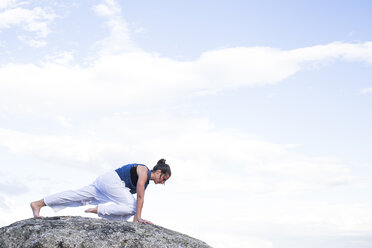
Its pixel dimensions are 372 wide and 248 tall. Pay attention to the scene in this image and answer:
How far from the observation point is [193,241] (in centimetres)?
1002

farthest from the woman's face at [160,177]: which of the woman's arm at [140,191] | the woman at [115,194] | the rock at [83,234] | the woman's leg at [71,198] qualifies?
the woman's leg at [71,198]

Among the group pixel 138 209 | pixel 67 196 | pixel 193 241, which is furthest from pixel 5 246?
pixel 193 241

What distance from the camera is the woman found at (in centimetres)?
1031

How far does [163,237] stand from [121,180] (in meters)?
1.89

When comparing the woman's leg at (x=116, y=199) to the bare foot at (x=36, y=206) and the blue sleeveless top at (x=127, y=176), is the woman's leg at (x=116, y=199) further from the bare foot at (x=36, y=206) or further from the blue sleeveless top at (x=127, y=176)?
the bare foot at (x=36, y=206)

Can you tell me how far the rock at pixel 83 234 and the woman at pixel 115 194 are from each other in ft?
2.32

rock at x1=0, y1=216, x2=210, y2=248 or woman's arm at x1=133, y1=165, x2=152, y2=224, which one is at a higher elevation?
woman's arm at x1=133, y1=165, x2=152, y2=224

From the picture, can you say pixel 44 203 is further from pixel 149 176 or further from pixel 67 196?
pixel 149 176

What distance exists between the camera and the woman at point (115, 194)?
1031cm

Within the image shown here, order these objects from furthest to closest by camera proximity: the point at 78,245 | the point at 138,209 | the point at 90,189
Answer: the point at 90,189
the point at 138,209
the point at 78,245

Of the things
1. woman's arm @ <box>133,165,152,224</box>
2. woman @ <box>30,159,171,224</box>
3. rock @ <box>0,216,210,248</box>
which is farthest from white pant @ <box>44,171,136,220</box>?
rock @ <box>0,216,210,248</box>

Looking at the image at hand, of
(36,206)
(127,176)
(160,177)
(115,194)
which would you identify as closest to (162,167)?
(160,177)

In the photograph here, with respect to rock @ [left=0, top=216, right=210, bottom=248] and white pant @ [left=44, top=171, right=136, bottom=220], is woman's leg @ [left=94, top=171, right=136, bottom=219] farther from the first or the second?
rock @ [left=0, top=216, right=210, bottom=248]

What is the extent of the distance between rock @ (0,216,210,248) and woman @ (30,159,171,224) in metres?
0.71
